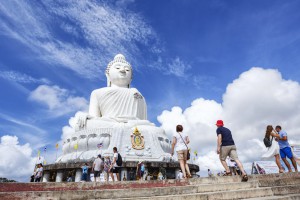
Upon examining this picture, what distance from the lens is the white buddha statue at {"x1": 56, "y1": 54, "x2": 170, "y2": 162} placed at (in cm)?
1777

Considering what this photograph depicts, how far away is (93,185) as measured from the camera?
6016mm

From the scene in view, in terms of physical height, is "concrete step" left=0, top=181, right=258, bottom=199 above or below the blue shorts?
below

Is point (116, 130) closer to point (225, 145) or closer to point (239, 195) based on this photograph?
point (225, 145)

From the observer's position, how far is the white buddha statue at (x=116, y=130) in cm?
1777

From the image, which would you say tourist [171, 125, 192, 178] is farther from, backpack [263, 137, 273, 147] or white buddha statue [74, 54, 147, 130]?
white buddha statue [74, 54, 147, 130]

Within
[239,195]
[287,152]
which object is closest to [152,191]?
[239,195]

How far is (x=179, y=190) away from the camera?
518cm

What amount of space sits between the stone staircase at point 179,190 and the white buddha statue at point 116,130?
1144cm

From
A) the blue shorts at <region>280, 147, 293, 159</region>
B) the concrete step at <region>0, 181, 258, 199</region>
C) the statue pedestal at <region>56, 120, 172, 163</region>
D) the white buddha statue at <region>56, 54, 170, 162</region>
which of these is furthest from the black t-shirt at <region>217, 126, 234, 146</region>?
the white buddha statue at <region>56, 54, 170, 162</region>

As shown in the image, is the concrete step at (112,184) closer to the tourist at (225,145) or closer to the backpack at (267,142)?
the tourist at (225,145)

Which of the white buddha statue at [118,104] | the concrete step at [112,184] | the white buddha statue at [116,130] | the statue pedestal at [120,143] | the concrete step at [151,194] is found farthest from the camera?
the white buddha statue at [118,104]

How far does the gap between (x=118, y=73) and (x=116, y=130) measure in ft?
23.8

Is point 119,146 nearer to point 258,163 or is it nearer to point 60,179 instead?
point 60,179

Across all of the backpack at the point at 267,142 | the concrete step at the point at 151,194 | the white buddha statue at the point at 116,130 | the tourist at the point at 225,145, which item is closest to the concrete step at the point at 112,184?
the tourist at the point at 225,145
